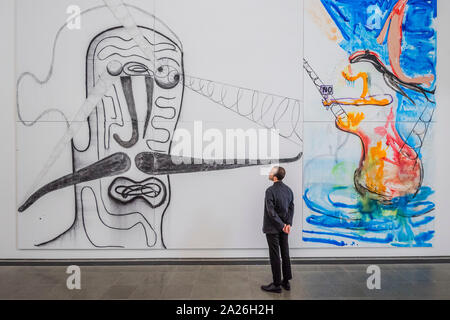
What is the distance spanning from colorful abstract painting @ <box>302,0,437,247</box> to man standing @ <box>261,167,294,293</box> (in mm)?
1159

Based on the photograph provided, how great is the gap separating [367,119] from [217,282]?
4250 mm

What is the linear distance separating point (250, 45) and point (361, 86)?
238cm

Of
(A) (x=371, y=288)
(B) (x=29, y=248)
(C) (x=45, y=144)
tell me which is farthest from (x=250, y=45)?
(B) (x=29, y=248)

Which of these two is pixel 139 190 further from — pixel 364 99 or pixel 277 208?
pixel 364 99

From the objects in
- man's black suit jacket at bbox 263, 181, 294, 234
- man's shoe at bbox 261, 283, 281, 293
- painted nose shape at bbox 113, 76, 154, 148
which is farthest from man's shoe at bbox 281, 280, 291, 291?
painted nose shape at bbox 113, 76, 154, 148

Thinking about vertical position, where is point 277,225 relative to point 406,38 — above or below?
below

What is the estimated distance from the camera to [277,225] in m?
3.87

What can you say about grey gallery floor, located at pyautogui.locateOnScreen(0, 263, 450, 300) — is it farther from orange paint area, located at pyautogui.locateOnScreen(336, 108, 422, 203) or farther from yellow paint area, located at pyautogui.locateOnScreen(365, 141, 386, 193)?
yellow paint area, located at pyautogui.locateOnScreen(365, 141, 386, 193)

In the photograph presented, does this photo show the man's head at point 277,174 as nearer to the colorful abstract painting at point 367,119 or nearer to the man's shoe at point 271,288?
the colorful abstract painting at point 367,119

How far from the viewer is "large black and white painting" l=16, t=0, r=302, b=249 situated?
4.91 metres

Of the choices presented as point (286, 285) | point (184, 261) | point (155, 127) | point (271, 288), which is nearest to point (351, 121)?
point (286, 285)

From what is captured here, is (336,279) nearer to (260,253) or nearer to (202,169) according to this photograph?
(260,253)

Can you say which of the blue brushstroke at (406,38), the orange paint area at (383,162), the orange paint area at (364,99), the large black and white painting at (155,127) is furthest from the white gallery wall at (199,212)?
the blue brushstroke at (406,38)

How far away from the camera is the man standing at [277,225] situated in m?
3.90
